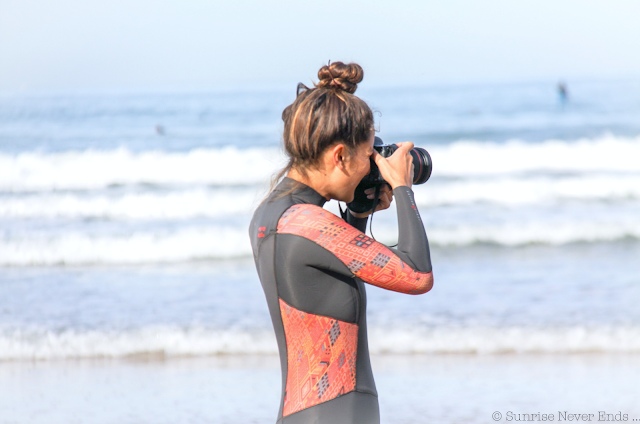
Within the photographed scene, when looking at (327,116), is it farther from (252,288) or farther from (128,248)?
(128,248)

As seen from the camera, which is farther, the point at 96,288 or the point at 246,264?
the point at 246,264

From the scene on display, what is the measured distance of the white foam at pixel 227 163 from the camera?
38.9 ft

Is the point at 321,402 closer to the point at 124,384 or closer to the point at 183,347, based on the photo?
the point at 124,384

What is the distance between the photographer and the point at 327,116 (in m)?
1.41

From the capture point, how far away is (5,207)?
1016 cm

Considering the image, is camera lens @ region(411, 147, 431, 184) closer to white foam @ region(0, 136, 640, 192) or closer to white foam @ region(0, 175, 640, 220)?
white foam @ region(0, 175, 640, 220)

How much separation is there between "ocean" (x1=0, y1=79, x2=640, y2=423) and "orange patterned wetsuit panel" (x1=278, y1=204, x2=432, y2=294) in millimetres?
398

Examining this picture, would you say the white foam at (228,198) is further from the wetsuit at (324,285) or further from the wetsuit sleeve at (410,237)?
the wetsuit sleeve at (410,237)

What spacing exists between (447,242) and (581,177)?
459 cm

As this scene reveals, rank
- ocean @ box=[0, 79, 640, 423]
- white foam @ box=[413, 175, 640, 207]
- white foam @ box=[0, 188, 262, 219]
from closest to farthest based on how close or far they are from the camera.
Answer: ocean @ box=[0, 79, 640, 423] → white foam @ box=[0, 188, 262, 219] → white foam @ box=[413, 175, 640, 207]

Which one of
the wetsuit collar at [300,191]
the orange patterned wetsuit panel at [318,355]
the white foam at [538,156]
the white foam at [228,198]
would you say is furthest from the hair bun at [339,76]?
the white foam at [538,156]

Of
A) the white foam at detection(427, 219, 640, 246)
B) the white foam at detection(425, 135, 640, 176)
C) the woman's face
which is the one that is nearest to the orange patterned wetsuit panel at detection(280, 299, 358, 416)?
the woman's face

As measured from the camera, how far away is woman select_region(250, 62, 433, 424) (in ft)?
4.71

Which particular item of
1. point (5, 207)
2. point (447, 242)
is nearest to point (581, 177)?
point (447, 242)
